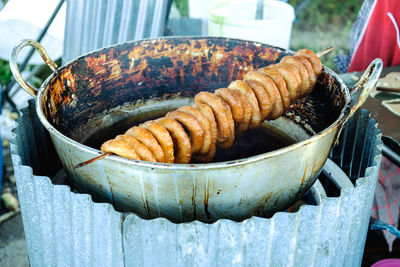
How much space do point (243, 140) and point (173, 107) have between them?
0.55 metres

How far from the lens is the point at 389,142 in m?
2.33

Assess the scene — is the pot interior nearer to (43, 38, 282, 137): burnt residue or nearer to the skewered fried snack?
(43, 38, 282, 137): burnt residue

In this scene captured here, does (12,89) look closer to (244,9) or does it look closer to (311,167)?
(244,9)

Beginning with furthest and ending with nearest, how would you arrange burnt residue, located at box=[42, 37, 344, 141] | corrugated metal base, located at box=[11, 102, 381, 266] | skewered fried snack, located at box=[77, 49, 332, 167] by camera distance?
1. burnt residue, located at box=[42, 37, 344, 141]
2. skewered fried snack, located at box=[77, 49, 332, 167]
3. corrugated metal base, located at box=[11, 102, 381, 266]

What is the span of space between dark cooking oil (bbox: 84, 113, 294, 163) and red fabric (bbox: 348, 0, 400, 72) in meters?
1.75

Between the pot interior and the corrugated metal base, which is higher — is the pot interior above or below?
above

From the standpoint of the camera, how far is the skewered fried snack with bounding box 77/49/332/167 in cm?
157

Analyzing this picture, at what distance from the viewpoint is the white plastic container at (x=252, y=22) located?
3.36 metres

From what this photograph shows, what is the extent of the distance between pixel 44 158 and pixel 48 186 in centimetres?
77

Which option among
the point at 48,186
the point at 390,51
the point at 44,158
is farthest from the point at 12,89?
the point at 390,51

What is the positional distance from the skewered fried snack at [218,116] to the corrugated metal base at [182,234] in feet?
0.91

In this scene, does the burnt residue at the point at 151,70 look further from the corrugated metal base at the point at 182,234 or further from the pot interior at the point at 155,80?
the corrugated metal base at the point at 182,234

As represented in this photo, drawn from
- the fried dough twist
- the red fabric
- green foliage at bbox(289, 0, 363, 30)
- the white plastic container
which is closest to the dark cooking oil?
the fried dough twist

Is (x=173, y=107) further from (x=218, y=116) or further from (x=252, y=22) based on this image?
(x=252, y=22)
